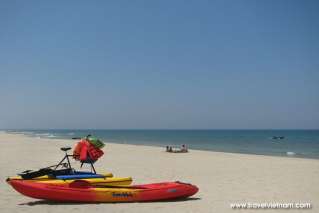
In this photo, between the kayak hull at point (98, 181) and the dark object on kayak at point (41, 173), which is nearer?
the kayak hull at point (98, 181)

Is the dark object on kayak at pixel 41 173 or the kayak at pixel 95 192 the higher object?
the dark object on kayak at pixel 41 173

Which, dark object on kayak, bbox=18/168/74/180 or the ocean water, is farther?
the ocean water

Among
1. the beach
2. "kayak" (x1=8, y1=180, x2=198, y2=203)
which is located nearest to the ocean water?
the beach

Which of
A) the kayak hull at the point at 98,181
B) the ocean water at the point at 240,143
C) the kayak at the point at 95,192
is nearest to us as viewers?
the kayak at the point at 95,192

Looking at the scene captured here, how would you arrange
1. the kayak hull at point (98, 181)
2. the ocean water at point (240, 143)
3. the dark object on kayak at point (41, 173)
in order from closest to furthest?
the kayak hull at point (98, 181) < the dark object on kayak at point (41, 173) < the ocean water at point (240, 143)

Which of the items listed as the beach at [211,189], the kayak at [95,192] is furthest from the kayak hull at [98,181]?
the beach at [211,189]

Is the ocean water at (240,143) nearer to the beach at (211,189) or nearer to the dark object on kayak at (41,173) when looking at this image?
the beach at (211,189)

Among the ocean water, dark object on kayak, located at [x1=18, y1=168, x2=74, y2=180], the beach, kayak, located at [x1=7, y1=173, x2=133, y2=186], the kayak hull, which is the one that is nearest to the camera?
the beach

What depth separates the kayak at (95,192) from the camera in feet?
29.1

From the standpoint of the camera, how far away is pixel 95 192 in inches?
359

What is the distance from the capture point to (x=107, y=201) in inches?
363

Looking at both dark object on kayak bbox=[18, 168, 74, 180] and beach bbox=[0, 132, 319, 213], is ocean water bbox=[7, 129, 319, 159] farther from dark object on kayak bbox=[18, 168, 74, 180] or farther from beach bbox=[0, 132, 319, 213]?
dark object on kayak bbox=[18, 168, 74, 180]

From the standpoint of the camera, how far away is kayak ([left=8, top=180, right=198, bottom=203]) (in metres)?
8.88

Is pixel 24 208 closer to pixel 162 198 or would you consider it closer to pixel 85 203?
pixel 85 203
